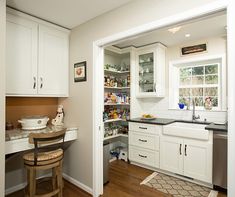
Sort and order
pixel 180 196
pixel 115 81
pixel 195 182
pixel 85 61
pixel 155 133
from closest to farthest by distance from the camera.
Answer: pixel 180 196, pixel 85 61, pixel 195 182, pixel 155 133, pixel 115 81

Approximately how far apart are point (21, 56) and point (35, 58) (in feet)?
0.57

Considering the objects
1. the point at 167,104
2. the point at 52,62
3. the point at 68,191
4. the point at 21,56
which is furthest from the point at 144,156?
the point at 21,56

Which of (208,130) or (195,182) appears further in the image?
(195,182)

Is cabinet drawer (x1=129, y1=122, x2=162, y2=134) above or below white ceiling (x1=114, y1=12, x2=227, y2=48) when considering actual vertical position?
below

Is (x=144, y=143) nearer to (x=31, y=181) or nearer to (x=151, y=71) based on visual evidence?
(x=151, y=71)

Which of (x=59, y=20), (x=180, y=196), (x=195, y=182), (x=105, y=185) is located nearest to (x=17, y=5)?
(x=59, y=20)

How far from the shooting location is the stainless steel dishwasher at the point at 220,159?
209 centimetres

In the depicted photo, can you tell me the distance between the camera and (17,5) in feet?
6.15

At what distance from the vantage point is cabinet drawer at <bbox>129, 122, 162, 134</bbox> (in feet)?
9.11

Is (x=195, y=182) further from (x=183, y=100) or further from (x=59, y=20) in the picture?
(x=59, y=20)

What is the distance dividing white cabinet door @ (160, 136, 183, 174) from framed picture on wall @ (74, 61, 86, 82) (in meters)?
1.72

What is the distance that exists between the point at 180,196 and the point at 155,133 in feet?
3.29

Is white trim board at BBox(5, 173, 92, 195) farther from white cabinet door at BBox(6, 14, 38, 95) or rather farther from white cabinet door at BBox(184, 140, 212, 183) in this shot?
white cabinet door at BBox(184, 140, 212, 183)

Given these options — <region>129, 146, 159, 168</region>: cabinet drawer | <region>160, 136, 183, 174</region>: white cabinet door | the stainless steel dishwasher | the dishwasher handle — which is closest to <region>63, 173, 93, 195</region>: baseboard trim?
<region>129, 146, 159, 168</region>: cabinet drawer
